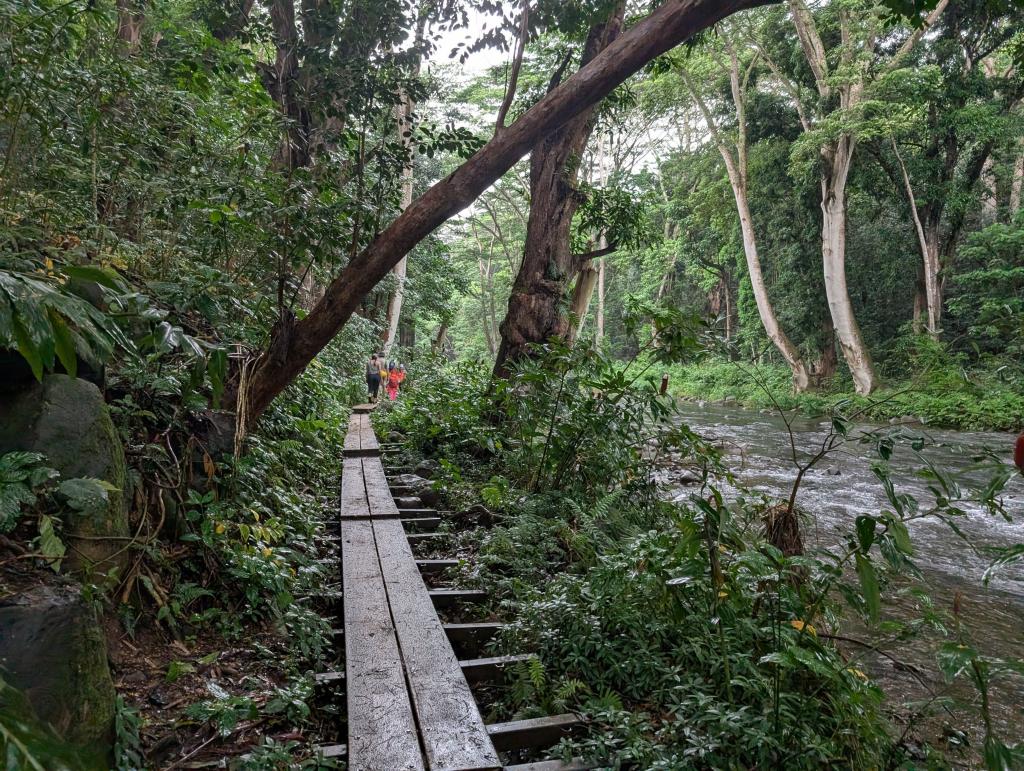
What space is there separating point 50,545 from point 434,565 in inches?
97.2

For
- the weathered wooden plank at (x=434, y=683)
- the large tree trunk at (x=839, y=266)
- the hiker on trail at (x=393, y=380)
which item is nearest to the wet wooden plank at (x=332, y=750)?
the weathered wooden plank at (x=434, y=683)

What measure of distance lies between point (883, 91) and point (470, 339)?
124ft

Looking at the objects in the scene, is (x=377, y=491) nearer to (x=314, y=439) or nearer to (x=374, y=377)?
A: (x=314, y=439)

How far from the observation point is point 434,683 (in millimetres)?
2900

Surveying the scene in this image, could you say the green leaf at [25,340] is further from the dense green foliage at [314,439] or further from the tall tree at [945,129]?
the tall tree at [945,129]

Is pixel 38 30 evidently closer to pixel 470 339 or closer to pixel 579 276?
pixel 579 276

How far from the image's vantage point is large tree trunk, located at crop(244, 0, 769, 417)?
4637mm

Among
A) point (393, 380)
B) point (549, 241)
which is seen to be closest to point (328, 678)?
point (549, 241)

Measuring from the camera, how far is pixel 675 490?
859 cm

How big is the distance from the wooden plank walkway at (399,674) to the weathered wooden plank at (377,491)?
45 centimetres

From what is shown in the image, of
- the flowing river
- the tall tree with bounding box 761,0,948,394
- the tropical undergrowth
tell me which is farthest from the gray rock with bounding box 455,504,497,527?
the tall tree with bounding box 761,0,948,394

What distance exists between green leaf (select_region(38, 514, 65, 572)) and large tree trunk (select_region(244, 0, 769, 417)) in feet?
6.70

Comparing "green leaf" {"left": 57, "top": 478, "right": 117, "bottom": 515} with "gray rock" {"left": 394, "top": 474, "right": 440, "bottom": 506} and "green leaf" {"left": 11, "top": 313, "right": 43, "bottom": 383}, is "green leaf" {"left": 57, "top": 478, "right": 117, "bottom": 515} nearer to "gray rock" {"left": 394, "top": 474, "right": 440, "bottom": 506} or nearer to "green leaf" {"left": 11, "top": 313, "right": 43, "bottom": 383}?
"green leaf" {"left": 11, "top": 313, "right": 43, "bottom": 383}

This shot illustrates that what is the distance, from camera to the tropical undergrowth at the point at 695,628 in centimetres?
251
